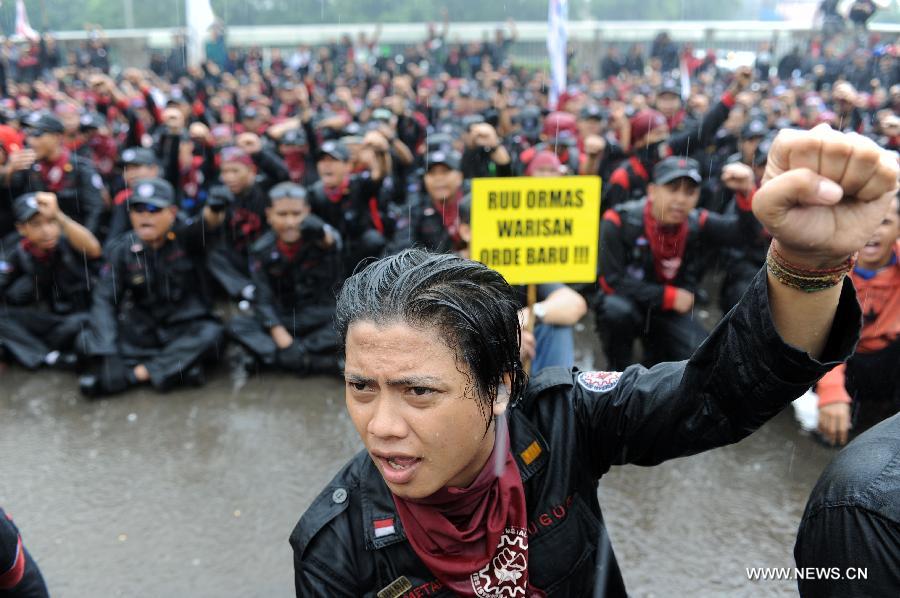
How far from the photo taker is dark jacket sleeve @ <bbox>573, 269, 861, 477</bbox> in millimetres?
1109

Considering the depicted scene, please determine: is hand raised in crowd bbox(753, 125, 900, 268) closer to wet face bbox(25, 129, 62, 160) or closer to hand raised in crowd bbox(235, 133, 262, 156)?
hand raised in crowd bbox(235, 133, 262, 156)

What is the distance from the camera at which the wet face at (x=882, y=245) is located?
358cm

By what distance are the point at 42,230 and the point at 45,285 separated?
636 millimetres

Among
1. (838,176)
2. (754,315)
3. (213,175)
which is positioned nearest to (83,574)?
(754,315)

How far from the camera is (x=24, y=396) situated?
4.73 metres

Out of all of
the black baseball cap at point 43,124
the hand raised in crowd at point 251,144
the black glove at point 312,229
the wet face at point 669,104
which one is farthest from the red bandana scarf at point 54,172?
the wet face at point 669,104

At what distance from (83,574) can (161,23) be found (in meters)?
38.8

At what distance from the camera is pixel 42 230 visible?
499 centimetres

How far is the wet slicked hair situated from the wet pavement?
194 cm

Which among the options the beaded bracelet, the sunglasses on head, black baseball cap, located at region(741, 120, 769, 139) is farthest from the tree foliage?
the beaded bracelet

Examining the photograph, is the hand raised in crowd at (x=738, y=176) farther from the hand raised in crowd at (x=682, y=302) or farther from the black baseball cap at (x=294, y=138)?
the black baseball cap at (x=294, y=138)

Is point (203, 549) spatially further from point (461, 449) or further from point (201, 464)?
point (461, 449)

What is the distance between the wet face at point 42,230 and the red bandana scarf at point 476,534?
4.54 m

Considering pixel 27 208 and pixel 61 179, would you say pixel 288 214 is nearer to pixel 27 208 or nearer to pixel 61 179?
pixel 27 208
